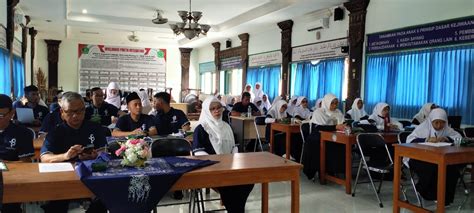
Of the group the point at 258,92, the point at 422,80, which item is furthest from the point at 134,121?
the point at 258,92

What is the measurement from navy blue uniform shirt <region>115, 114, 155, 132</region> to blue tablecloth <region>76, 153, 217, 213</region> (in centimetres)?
196

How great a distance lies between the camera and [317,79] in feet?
29.8

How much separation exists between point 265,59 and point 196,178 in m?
8.89

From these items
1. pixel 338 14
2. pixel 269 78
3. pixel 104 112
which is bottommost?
pixel 104 112

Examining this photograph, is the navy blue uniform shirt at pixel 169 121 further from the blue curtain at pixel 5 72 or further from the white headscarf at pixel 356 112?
the blue curtain at pixel 5 72

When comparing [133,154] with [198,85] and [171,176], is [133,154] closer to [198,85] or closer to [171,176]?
[171,176]

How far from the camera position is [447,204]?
13.6ft

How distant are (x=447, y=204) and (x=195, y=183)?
118 inches

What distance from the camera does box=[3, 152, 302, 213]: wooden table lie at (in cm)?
210

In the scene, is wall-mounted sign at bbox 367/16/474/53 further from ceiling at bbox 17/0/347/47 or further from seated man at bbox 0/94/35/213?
seated man at bbox 0/94/35/213

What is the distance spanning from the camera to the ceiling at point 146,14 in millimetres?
8703

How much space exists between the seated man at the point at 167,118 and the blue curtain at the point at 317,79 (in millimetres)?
4576

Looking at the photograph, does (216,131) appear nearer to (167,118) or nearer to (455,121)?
(167,118)

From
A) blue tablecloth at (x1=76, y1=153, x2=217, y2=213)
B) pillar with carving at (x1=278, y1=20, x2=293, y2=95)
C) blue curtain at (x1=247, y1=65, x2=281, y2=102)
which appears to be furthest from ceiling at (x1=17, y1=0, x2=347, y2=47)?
blue tablecloth at (x1=76, y1=153, x2=217, y2=213)
